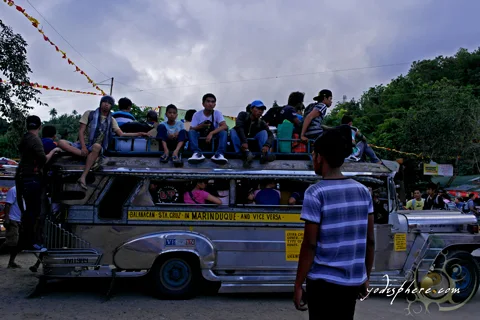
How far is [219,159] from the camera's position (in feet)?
22.9

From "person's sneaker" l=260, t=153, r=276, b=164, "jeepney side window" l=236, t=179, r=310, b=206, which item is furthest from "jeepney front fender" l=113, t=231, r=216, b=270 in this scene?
"person's sneaker" l=260, t=153, r=276, b=164

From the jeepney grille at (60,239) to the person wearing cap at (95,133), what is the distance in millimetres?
1046

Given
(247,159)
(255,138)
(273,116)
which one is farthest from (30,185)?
(273,116)

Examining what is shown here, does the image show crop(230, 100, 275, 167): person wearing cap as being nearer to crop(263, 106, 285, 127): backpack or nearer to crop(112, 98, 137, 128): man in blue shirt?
crop(263, 106, 285, 127): backpack

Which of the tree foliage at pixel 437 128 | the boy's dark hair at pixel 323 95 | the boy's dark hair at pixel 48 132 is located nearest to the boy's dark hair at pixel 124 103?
the boy's dark hair at pixel 48 132

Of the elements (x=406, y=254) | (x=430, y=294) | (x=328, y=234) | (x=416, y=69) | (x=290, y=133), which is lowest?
(x=430, y=294)

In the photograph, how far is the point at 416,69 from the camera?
55500 millimetres

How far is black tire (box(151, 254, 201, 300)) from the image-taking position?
6796 millimetres

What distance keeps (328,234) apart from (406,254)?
4.73 m

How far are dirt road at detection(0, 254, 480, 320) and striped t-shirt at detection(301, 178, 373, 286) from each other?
3.30 metres

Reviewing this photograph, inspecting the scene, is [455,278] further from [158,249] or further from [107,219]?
[107,219]

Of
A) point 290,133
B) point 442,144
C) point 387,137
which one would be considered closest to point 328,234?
point 290,133

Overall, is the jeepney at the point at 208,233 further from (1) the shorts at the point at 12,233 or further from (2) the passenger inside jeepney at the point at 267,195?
(1) the shorts at the point at 12,233

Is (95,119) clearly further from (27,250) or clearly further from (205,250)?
(205,250)
